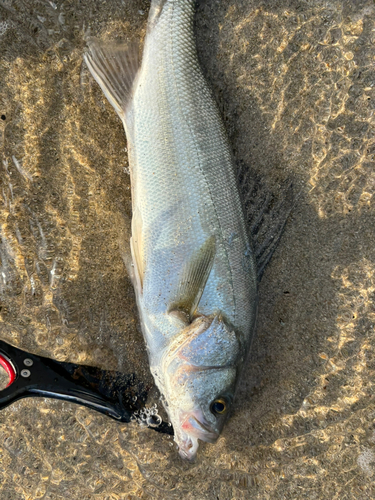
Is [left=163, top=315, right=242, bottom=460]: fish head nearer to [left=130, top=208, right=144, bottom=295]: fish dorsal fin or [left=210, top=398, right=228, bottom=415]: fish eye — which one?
[left=210, top=398, right=228, bottom=415]: fish eye

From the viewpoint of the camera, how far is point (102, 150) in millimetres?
2346

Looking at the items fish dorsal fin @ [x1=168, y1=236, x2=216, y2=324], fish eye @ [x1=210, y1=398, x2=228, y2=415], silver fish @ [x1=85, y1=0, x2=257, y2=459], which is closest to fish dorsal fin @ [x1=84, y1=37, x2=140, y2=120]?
silver fish @ [x1=85, y1=0, x2=257, y2=459]

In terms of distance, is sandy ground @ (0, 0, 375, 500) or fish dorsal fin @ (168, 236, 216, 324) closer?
fish dorsal fin @ (168, 236, 216, 324)

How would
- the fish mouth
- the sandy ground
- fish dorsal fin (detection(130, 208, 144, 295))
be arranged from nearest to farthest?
the fish mouth
fish dorsal fin (detection(130, 208, 144, 295))
the sandy ground

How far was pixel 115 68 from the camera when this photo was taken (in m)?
2.23

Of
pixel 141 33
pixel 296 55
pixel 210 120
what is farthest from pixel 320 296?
pixel 141 33

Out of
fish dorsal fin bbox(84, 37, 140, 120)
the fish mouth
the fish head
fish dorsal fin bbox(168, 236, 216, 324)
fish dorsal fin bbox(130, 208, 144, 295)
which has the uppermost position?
fish dorsal fin bbox(84, 37, 140, 120)

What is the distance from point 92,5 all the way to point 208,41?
2.76 ft

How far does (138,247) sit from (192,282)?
0.44 meters

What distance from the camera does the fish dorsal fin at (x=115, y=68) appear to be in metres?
2.21

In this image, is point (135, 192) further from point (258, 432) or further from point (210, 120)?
point (258, 432)

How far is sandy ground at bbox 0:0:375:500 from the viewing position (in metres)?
2.26

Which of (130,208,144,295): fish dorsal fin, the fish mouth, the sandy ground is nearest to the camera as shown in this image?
the fish mouth

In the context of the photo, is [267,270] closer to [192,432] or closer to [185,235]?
[185,235]
